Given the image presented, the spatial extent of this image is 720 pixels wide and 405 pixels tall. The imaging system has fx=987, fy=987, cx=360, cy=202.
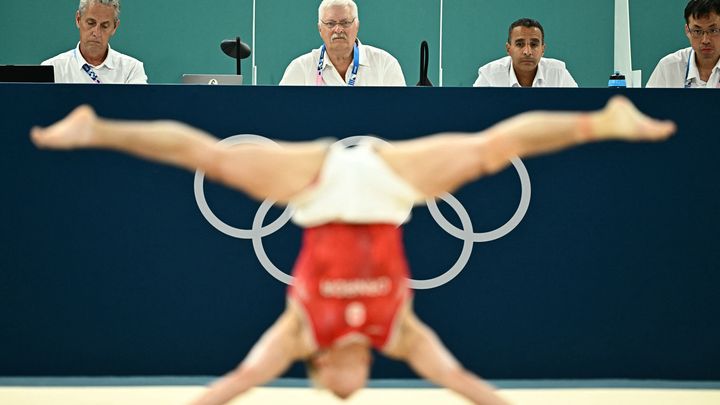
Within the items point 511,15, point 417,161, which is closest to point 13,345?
point 417,161

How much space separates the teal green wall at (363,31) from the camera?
9.38m

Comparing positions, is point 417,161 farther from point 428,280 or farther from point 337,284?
point 428,280

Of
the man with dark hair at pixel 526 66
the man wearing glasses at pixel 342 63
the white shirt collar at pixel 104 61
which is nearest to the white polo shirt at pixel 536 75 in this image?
the man with dark hair at pixel 526 66

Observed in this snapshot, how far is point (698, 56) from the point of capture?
6.80 metres

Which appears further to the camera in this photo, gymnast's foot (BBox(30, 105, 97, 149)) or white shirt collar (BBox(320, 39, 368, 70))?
white shirt collar (BBox(320, 39, 368, 70))

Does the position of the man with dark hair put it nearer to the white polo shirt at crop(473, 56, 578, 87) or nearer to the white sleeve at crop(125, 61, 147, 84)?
the white polo shirt at crop(473, 56, 578, 87)

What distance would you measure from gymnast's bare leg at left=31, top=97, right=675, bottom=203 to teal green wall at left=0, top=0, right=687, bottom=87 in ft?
20.0

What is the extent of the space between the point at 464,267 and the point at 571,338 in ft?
2.56

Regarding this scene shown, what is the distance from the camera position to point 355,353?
3549 millimetres

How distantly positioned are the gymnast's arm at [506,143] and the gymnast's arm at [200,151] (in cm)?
33

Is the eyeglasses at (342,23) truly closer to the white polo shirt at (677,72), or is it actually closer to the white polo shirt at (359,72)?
the white polo shirt at (359,72)

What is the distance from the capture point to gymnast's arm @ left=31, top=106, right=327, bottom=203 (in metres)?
3.13

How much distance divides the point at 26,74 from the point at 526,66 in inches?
131

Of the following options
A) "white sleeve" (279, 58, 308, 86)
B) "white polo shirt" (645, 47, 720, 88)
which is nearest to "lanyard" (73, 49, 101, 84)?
"white sleeve" (279, 58, 308, 86)
